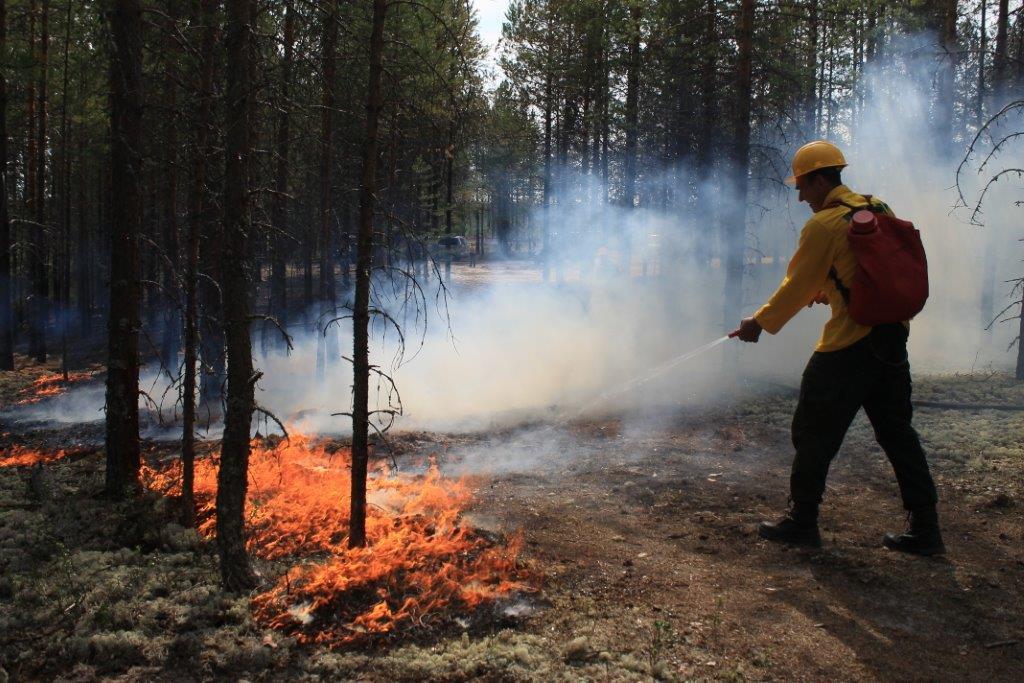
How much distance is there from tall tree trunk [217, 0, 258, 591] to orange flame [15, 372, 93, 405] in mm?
13492

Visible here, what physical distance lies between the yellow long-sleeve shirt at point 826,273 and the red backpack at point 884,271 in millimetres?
85

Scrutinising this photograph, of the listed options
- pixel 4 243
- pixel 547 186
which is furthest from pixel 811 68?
pixel 4 243

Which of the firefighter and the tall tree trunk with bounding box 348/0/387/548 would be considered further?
the tall tree trunk with bounding box 348/0/387/548

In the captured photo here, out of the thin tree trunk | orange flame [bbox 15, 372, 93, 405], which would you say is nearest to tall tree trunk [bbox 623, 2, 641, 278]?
orange flame [bbox 15, 372, 93, 405]

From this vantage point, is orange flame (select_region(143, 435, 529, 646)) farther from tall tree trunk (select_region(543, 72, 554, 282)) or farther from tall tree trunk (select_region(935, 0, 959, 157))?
tall tree trunk (select_region(543, 72, 554, 282))

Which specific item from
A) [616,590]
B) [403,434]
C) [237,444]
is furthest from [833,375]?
[403,434]

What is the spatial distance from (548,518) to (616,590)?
4.76 feet

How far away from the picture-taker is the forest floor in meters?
3.34

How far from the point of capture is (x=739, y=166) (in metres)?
12.4

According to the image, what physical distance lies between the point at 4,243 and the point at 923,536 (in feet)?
65.1

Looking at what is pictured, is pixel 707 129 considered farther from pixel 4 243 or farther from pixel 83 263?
pixel 83 263

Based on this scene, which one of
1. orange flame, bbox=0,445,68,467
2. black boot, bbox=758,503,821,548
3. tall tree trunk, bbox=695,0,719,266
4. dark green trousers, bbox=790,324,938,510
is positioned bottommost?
orange flame, bbox=0,445,68,467

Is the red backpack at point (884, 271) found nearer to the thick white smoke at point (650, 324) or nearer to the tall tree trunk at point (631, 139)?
the thick white smoke at point (650, 324)

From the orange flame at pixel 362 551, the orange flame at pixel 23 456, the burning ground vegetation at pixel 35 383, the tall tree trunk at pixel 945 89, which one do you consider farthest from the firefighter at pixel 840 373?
the burning ground vegetation at pixel 35 383
